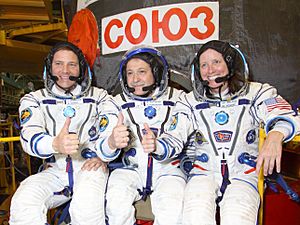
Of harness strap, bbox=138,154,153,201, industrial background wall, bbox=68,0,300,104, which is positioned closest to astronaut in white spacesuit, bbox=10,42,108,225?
harness strap, bbox=138,154,153,201

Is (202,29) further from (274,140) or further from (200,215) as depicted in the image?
(200,215)

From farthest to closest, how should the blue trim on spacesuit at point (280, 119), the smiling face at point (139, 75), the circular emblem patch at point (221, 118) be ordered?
the smiling face at point (139, 75) < the circular emblem patch at point (221, 118) < the blue trim on spacesuit at point (280, 119)

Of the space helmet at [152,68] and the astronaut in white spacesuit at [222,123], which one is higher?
the space helmet at [152,68]

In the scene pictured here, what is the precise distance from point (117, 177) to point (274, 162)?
86 centimetres

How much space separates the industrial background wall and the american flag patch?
0.73m

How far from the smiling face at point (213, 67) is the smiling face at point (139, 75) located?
0.34 metres

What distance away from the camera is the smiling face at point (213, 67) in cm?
216

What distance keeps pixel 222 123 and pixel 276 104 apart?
0.30 meters

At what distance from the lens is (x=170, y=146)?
2068mm

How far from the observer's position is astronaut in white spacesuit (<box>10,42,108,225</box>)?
2029mm

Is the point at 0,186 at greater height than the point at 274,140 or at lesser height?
lesser

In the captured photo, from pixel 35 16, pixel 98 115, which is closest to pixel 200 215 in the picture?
pixel 98 115

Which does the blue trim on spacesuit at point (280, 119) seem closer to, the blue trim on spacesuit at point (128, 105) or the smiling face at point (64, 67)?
the blue trim on spacesuit at point (128, 105)

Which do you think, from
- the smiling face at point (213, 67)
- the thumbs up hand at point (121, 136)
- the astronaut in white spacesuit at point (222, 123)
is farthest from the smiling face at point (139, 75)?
the thumbs up hand at point (121, 136)
